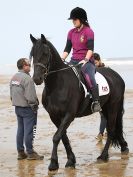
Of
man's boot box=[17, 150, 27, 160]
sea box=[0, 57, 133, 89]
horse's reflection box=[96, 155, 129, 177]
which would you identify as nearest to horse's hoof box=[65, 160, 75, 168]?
horse's reflection box=[96, 155, 129, 177]

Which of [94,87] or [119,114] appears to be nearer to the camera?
[94,87]

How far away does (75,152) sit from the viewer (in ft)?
35.6

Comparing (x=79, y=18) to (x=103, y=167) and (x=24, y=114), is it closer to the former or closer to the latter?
(x=24, y=114)

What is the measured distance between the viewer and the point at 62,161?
9930 mm

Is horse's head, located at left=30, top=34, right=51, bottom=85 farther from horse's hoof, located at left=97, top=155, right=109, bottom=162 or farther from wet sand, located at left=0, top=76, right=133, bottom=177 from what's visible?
horse's hoof, located at left=97, top=155, right=109, bottom=162

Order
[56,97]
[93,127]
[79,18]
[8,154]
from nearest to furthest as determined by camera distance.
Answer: [56,97] → [79,18] → [8,154] → [93,127]

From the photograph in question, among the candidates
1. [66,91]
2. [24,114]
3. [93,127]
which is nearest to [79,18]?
[66,91]

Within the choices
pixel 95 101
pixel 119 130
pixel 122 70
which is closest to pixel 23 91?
pixel 95 101

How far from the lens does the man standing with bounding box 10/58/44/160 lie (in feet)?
32.6

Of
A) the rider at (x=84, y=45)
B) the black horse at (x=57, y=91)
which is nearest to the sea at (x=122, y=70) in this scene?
the rider at (x=84, y=45)

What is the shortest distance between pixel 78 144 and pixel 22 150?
1920 millimetres

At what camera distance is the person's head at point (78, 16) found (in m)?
9.64

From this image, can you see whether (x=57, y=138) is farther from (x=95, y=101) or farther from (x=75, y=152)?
(x=75, y=152)

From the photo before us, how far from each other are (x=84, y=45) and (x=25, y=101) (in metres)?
1.62
